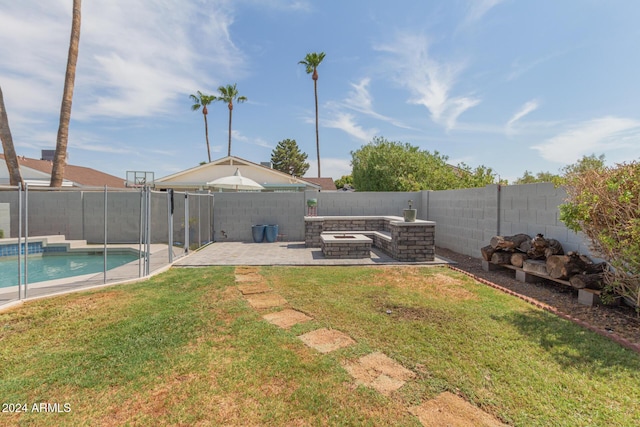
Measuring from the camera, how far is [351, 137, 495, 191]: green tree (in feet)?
44.2

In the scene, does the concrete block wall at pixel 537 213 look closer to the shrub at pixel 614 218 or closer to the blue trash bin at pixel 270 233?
the shrub at pixel 614 218

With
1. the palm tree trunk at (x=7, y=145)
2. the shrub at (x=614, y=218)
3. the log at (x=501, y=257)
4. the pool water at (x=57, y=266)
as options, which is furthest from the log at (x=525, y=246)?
the palm tree trunk at (x=7, y=145)

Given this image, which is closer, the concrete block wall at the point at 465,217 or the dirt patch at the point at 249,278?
the dirt patch at the point at 249,278

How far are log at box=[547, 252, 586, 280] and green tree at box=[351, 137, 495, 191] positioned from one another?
7.89m

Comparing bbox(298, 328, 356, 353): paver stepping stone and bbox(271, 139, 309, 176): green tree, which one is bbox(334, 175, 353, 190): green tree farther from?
bbox(298, 328, 356, 353): paver stepping stone

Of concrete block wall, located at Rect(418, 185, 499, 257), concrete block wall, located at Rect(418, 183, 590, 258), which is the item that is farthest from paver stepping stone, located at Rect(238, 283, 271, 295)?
concrete block wall, located at Rect(418, 185, 499, 257)

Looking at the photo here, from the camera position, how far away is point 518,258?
5.76 meters

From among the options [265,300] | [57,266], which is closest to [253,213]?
[57,266]

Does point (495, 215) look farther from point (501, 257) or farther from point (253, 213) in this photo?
point (253, 213)

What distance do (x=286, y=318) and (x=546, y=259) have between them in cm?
471

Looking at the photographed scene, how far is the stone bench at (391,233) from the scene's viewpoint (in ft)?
25.0

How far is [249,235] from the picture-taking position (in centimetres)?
1127

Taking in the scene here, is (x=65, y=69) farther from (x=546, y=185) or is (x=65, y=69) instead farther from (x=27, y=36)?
(x=546, y=185)

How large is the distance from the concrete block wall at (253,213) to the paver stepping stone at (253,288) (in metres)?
5.93
